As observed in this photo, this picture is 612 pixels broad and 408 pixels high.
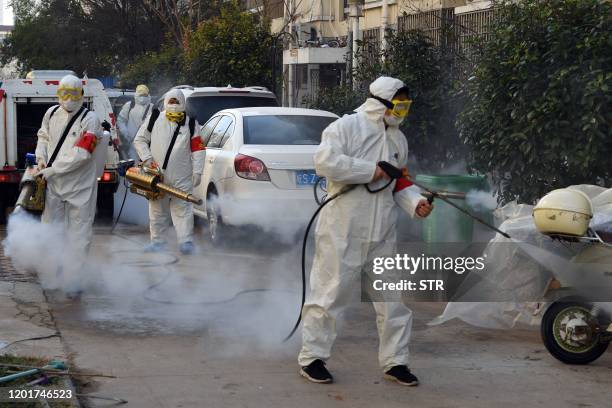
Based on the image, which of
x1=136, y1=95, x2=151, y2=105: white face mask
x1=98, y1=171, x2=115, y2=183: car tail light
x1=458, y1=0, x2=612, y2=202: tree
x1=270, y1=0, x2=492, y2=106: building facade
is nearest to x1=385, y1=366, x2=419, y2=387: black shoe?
x1=458, y1=0, x2=612, y2=202: tree

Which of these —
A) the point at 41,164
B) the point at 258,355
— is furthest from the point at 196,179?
the point at 258,355

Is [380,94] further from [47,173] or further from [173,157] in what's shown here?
[173,157]

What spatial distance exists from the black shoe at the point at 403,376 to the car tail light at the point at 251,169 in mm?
5257

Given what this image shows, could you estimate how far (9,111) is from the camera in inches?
574

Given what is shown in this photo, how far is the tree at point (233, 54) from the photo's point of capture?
23.9m

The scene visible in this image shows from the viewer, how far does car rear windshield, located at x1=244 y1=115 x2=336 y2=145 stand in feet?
39.6

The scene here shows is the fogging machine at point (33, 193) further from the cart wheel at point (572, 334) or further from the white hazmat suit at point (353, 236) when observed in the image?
the cart wheel at point (572, 334)

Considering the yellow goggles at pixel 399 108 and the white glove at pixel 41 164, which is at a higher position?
the yellow goggles at pixel 399 108

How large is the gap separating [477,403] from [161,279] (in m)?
4.56

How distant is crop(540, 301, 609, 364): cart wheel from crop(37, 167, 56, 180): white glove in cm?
440

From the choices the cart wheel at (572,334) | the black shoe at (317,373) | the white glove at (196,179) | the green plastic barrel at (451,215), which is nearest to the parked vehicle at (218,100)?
the white glove at (196,179)

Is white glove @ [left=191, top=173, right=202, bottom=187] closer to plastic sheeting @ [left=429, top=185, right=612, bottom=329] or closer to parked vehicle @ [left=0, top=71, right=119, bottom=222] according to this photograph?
parked vehicle @ [left=0, top=71, right=119, bottom=222]

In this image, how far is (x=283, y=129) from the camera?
40.3ft

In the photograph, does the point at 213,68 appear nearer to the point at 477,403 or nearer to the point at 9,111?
the point at 9,111
